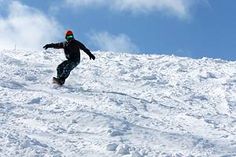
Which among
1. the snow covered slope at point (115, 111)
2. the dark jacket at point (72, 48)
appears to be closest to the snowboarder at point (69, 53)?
the dark jacket at point (72, 48)

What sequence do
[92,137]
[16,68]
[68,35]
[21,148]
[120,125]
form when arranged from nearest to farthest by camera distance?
[21,148] < [92,137] < [120,125] < [68,35] < [16,68]

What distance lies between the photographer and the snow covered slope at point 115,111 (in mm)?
9711

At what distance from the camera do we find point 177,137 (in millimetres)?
10656

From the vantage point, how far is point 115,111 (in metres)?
12.0

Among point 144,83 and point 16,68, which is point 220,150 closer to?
point 144,83

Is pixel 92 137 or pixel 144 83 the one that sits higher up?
pixel 144 83

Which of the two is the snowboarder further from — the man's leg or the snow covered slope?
the snow covered slope

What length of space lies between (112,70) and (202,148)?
318 inches

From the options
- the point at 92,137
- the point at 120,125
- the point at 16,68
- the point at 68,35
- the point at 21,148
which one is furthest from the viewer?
the point at 16,68

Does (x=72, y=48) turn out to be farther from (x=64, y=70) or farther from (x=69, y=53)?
(x=64, y=70)

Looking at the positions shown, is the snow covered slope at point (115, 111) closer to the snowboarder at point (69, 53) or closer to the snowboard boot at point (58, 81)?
the snowboard boot at point (58, 81)

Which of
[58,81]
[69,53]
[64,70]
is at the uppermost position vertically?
[69,53]

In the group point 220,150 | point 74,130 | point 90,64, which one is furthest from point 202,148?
point 90,64

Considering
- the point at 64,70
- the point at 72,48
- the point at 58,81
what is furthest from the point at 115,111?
the point at 72,48
